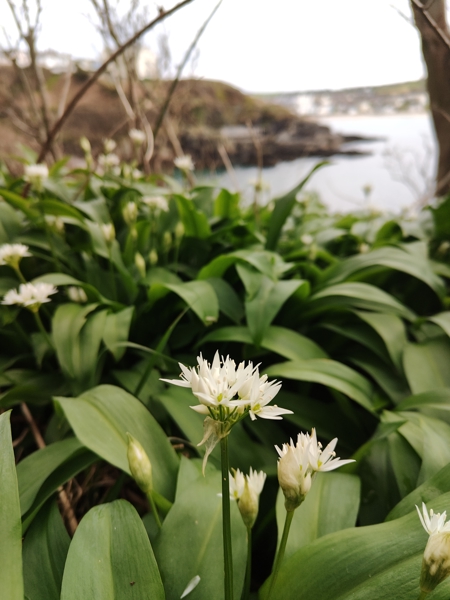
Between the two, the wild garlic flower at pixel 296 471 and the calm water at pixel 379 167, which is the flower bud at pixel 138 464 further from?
the calm water at pixel 379 167

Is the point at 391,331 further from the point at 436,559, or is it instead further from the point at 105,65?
the point at 105,65

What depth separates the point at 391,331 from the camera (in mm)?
758

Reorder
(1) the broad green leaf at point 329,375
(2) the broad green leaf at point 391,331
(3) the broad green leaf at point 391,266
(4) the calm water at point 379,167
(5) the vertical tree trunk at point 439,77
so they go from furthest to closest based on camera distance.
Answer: (4) the calm water at point 379,167 → (5) the vertical tree trunk at point 439,77 → (3) the broad green leaf at point 391,266 → (2) the broad green leaf at point 391,331 → (1) the broad green leaf at point 329,375

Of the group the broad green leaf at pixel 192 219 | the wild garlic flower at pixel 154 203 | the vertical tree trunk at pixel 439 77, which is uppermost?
the vertical tree trunk at pixel 439 77

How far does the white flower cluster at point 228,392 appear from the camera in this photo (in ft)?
0.89

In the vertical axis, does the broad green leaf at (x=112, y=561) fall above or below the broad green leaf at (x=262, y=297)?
below

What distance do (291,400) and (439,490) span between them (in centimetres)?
30

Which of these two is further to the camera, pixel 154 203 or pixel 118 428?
pixel 154 203

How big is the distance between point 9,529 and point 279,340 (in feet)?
1.64

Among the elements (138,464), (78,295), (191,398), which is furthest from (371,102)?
(138,464)

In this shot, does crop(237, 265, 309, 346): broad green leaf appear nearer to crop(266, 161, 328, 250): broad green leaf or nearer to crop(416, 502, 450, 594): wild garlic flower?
crop(266, 161, 328, 250): broad green leaf

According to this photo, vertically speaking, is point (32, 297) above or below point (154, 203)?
below

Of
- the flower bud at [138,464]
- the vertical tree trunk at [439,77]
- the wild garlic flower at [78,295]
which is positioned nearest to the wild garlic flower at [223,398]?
the flower bud at [138,464]

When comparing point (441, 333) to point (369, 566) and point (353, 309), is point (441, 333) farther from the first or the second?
point (369, 566)
